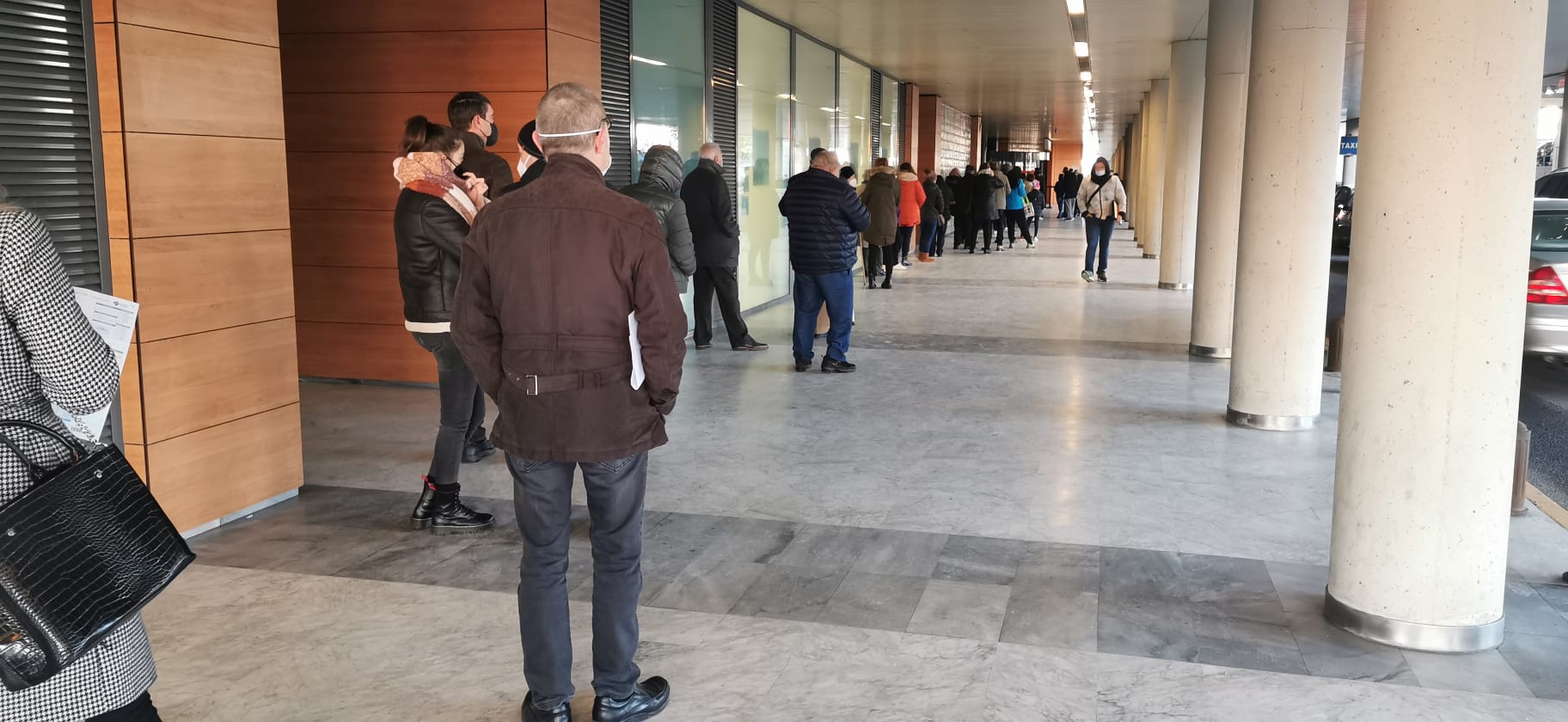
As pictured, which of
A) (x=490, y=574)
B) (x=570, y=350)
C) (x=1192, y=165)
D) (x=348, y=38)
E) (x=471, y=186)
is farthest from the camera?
(x=1192, y=165)

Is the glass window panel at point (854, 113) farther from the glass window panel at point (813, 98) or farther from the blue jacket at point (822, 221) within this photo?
the blue jacket at point (822, 221)

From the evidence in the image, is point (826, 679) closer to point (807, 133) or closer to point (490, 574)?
point (490, 574)

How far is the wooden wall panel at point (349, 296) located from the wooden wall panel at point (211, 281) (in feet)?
10.0

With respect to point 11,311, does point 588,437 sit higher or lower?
lower

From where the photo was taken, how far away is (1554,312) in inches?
347

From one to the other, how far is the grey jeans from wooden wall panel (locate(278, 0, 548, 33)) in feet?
18.1

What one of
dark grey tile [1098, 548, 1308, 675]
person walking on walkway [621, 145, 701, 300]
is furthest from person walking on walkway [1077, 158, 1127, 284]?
dark grey tile [1098, 548, 1308, 675]

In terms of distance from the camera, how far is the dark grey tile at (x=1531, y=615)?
401cm

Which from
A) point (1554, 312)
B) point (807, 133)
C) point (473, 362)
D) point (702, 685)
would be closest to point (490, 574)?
point (702, 685)

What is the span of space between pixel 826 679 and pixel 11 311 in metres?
2.28

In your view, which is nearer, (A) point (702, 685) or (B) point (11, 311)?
(B) point (11, 311)

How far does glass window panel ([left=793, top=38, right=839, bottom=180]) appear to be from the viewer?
15719 mm

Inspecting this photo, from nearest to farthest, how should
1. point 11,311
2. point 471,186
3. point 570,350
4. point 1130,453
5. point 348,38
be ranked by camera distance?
point 11,311 → point 570,350 → point 471,186 → point 1130,453 → point 348,38

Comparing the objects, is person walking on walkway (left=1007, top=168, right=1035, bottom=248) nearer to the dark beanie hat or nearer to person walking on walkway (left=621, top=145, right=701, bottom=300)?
person walking on walkway (left=621, top=145, right=701, bottom=300)
